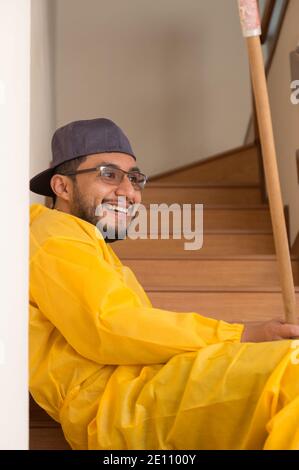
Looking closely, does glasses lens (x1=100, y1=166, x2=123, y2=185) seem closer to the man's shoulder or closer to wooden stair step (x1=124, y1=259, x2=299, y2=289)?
the man's shoulder

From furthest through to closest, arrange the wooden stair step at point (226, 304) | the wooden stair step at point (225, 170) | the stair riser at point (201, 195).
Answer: the wooden stair step at point (225, 170) → the stair riser at point (201, 195) → the wooden stair step at point (226, 304)

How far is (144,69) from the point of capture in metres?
5.36

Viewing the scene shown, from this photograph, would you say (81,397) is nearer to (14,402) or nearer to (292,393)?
(292,393)

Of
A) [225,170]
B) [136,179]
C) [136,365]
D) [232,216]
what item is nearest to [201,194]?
[232,216]

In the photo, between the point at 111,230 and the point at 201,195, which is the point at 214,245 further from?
the point at 111,230

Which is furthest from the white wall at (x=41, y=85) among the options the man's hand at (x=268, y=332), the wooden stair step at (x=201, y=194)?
the man's hand at (x=268, y=332)

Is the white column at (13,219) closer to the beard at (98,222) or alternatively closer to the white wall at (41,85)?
the beard at (98,222)

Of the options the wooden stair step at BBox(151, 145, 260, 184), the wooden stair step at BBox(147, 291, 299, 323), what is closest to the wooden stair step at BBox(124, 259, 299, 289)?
the wooden stair step at BBox(147, 291, 299, 323)

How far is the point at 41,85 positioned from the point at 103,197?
1663 mm

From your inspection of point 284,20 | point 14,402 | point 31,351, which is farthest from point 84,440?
point 284,20

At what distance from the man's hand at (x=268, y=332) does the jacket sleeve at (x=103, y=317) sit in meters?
0.06

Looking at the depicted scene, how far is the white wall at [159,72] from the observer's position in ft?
17.2

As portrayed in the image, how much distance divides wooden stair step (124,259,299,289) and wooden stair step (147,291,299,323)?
298mm

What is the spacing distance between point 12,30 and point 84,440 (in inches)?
40.3
